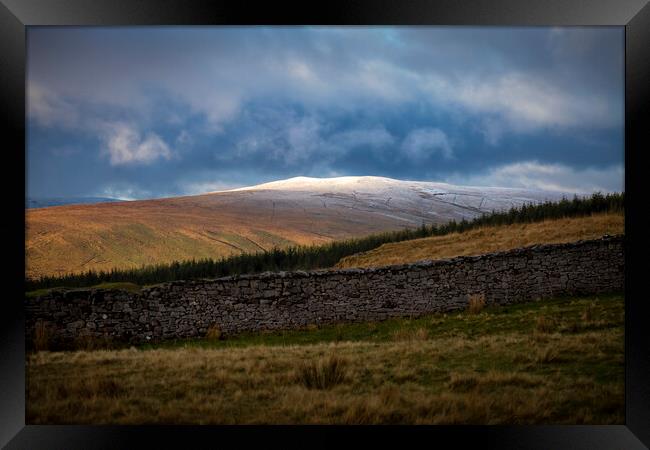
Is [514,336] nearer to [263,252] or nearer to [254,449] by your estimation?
[254,449]

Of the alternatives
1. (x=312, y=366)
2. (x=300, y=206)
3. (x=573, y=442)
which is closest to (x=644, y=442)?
(x=573, y=442)

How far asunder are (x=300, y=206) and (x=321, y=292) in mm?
3042

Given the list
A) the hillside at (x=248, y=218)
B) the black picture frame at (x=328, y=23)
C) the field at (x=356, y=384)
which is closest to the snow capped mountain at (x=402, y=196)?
the hillside at (x=248, y=218)

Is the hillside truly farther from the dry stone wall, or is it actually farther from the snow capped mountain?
the dry stone wall

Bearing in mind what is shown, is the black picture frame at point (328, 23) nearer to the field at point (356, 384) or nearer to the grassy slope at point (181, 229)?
the field at point (356, 384)

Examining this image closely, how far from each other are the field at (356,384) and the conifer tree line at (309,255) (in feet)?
12.0

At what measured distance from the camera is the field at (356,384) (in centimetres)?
426

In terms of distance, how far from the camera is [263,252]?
11.5 meters

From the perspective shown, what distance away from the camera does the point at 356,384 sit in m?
4.72

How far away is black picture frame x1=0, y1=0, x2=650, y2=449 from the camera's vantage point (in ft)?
13.4

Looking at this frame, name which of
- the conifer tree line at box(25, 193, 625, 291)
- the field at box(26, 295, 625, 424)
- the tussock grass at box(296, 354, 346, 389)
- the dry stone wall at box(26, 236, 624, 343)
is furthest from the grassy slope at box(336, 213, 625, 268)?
the tussock grass at box(296, 354, 346, 389)

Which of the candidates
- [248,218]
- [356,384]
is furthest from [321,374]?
[248,218]

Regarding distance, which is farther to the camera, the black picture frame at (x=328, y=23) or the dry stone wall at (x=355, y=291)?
the dry stone wall at (x=355, y=291)

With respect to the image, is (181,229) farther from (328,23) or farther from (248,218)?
(328,23)
